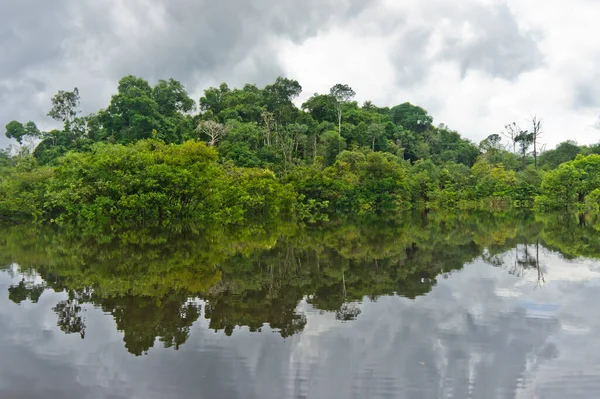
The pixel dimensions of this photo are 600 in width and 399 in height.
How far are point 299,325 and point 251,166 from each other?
90.0 feet

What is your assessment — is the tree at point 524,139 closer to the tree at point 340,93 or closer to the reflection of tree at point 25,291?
the tree at point 340,93

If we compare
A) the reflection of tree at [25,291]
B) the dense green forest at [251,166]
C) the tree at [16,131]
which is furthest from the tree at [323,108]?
the reflection of tree at [25,291]

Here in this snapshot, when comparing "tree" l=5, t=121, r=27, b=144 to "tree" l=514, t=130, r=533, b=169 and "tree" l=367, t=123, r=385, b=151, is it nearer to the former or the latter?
"tree" l=367, t=123, r=385, b=151

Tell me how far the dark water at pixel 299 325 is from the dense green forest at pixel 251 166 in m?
8.92

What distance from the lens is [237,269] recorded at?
977cm

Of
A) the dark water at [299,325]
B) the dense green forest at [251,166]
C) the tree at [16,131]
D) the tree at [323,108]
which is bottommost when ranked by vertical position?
the dark water at [299,325]

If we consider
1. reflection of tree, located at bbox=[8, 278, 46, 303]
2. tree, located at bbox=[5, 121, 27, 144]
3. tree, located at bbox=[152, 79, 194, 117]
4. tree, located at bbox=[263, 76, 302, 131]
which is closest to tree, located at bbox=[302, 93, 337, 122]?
tree, located at bbox=[263, 76, 302, 131]

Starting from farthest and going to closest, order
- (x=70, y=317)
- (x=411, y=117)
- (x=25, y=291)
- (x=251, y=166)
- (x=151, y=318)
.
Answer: (x=411, y=117), (x=251, y=166), (x=25, y=291), (x=70, y=317), (x=151, y=318)

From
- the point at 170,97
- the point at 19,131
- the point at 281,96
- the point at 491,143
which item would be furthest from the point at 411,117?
the point at 19,131

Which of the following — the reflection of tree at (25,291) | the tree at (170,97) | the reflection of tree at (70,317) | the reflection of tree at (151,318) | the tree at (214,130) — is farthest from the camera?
the tree at (170,97)

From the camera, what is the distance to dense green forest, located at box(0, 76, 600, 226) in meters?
20.5

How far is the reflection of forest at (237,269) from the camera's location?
260 inches

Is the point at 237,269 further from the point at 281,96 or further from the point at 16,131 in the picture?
the point at 16,131

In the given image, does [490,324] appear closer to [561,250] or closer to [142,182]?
[561,250]
